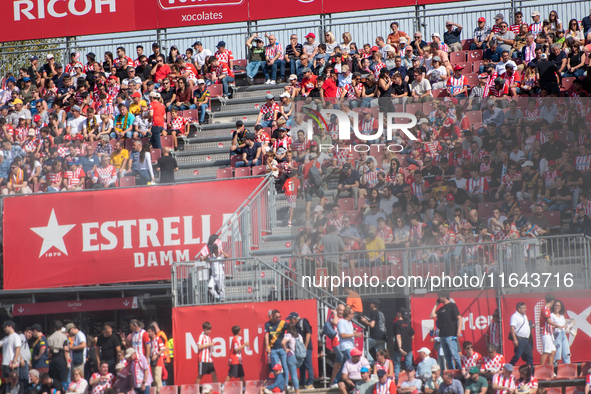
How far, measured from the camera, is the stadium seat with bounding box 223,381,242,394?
505 inches

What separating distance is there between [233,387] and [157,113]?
8.17 metres

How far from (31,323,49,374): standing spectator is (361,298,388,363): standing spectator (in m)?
6.11

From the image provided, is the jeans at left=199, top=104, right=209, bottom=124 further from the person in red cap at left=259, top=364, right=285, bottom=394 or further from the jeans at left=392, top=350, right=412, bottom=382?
the jeans at left=392, top=350, right=412, bottom=382

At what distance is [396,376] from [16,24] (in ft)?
56.6

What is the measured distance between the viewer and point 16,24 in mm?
24125

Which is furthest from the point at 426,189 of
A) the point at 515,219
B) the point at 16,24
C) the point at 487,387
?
the point at 16,24

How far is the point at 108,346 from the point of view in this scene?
14.9 m

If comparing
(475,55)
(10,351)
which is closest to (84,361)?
(10,351)

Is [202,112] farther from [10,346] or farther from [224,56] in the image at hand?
[10,346]

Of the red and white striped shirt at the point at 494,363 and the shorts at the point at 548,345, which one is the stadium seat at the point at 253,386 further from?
the shorts at the point at 548,345

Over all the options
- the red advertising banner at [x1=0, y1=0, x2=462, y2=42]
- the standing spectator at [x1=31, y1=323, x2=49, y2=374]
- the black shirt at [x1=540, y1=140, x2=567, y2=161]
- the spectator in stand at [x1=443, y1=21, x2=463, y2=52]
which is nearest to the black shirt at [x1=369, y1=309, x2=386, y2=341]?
the black shirt at [x1=540, y1=140, x2=567, y2=161]

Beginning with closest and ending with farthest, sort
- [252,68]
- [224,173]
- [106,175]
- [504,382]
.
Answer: [504,382], [224,173], [106,175], [252,68]

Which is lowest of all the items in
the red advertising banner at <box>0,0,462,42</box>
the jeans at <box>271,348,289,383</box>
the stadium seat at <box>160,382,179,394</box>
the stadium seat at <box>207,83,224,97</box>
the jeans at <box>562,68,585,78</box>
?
the stadium seat at <box>160,382,179,394</box>

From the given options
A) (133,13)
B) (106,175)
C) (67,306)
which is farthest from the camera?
(133,13)
